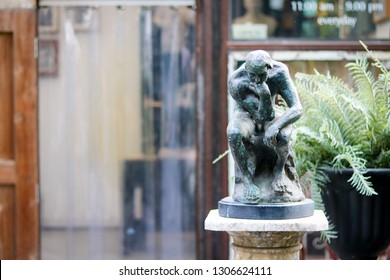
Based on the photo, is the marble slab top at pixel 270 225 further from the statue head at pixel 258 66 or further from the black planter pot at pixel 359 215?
the black planter pot at pixel 359 215

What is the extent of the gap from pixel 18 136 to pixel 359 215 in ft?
8.66

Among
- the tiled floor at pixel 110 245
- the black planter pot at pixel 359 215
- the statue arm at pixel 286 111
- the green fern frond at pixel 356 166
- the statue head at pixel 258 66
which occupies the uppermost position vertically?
the statue head at pixel 258 66

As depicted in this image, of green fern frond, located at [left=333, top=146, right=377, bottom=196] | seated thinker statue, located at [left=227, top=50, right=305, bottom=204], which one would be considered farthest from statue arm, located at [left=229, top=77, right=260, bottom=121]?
green fern frond, located at [left=333, top=146, right=377, bottom=196]

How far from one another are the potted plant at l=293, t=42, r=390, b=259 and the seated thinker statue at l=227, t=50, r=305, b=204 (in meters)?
0.60

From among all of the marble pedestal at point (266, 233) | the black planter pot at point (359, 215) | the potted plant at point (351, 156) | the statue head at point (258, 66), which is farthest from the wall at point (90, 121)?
the statue head at point (258, 66)

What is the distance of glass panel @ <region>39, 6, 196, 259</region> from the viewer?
6039 mm

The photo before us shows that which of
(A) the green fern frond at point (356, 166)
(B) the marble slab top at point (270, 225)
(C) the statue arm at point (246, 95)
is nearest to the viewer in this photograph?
(B) the marble slab top at point (270, 225)

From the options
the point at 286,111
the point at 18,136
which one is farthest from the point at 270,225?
the point at 18,136

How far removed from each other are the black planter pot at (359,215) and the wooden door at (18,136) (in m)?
2.37

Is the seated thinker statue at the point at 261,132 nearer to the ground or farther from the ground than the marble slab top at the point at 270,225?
farther from the ground

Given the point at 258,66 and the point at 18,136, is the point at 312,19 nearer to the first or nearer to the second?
the point at 18,136

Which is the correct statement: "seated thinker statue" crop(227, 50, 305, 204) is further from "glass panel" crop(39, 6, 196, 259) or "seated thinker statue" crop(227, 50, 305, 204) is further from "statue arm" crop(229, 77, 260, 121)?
"glass panel" crop(39, 6, 196, 259)

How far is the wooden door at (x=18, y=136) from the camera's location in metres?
5.89
